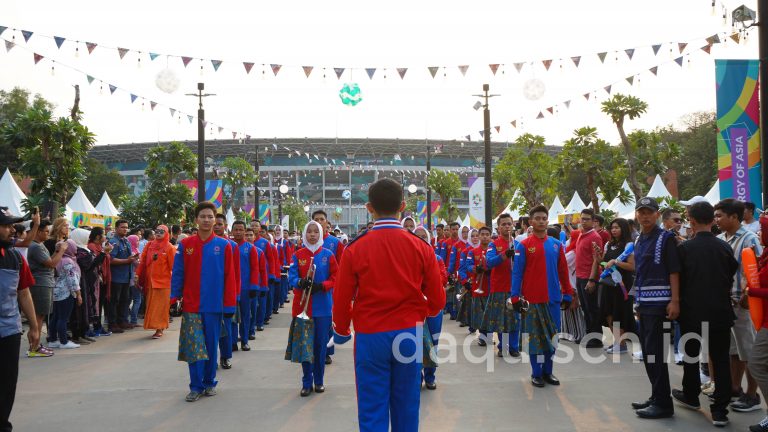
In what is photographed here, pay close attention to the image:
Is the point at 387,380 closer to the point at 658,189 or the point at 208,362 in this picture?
the point at 208,362

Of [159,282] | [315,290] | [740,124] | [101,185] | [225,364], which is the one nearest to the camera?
[315,290]

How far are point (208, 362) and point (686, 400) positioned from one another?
4.65 meters

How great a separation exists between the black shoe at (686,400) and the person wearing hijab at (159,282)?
7.90 m

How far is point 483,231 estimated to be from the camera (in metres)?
10.4

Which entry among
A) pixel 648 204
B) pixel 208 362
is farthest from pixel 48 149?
pixel 648 204

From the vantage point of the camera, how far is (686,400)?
234 inches

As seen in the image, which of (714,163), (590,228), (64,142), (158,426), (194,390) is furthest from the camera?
(714,163)

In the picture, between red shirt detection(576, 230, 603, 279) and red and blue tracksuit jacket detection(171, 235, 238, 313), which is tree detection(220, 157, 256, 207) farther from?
red and blue tracksuit jacket detection(171, 235, 238, 313)

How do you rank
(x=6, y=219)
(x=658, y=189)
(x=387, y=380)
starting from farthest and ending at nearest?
(x=658, y=189) → (x=6, y=219) → (x=387, y=380)

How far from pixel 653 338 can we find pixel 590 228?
439cm

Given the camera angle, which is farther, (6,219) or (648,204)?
(648,204)

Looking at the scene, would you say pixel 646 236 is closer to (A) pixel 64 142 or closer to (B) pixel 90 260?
(B) pixel 90 260

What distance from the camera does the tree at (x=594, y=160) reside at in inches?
940

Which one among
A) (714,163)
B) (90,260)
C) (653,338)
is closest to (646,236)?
(653,338)
